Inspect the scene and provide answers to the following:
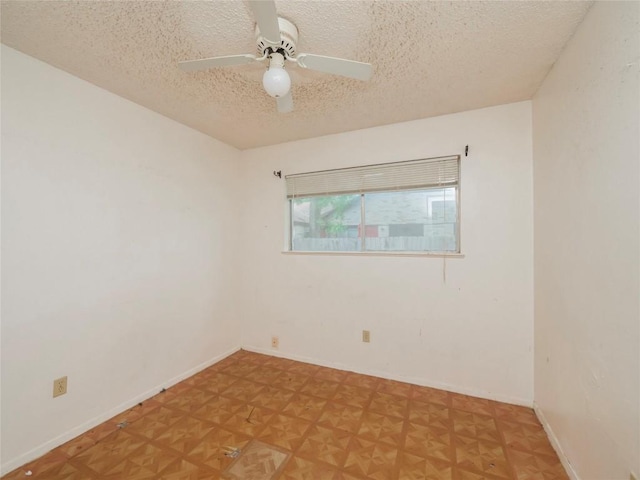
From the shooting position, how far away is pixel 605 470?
1.19 meters

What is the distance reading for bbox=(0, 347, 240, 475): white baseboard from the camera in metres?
1.56

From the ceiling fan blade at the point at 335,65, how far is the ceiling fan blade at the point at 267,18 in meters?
0.15

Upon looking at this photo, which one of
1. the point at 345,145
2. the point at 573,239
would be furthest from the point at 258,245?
the point at 573,239

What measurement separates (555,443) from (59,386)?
3.13 meters

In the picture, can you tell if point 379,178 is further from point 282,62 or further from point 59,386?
point 59,386

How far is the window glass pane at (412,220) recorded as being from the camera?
243 cm

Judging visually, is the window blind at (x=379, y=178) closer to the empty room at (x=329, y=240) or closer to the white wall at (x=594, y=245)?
the empty room at (x=329, y=240)

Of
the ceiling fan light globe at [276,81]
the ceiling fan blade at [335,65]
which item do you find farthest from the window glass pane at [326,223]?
the ceiling fan light globe at [276,81]

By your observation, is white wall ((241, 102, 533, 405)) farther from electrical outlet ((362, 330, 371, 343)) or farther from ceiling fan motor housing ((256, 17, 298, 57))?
ceiling fan motor housing ((256, 17, 298, 57))

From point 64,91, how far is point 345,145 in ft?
7.13

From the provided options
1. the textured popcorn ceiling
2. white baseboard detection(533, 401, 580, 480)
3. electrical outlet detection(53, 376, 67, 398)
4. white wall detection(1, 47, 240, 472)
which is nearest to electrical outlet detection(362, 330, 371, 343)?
white baseboard detection(533, 401, 580, 480)

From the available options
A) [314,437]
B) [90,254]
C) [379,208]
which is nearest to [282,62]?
[379,208]

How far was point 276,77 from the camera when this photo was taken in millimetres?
1331

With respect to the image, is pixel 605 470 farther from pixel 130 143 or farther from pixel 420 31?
pixel 130 143
